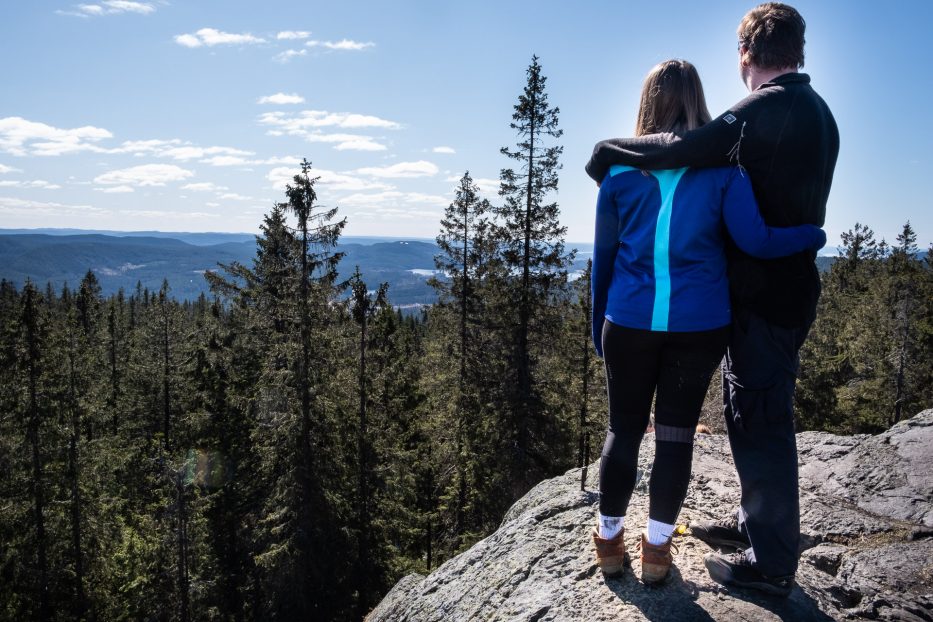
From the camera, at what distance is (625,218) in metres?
2.62

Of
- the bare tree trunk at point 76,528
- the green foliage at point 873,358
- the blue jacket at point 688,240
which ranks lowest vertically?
the bare tree trunk at point 76,528

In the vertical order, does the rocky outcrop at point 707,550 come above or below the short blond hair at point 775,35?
below

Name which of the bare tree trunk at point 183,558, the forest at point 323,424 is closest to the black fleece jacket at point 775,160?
the forest at point 323,424

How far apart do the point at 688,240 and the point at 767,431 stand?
1024 millimetres

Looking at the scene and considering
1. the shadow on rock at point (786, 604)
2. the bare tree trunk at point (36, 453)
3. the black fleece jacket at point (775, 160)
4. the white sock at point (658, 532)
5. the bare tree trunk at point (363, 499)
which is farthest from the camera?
the bare tree trunk at point (36, 453)

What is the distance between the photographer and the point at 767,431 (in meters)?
2.65

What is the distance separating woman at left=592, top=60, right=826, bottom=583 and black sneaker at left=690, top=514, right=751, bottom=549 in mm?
589

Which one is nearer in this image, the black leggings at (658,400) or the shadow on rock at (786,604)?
the black leggings at (658,400)

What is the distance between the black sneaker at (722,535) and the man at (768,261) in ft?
1.40

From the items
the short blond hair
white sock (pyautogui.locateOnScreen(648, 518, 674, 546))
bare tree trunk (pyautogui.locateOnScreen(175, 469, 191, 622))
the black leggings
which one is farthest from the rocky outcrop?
bare tree trunk (pyautogui.locateOnScreen(175, 469, 191, 622))

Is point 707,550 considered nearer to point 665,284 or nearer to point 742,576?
point 742,576

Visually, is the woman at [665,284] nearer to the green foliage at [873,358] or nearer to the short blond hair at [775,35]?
the short blond hair at [775,35]

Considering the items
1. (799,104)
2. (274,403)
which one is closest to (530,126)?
(274,403)

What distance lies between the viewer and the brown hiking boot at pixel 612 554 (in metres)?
2.97
